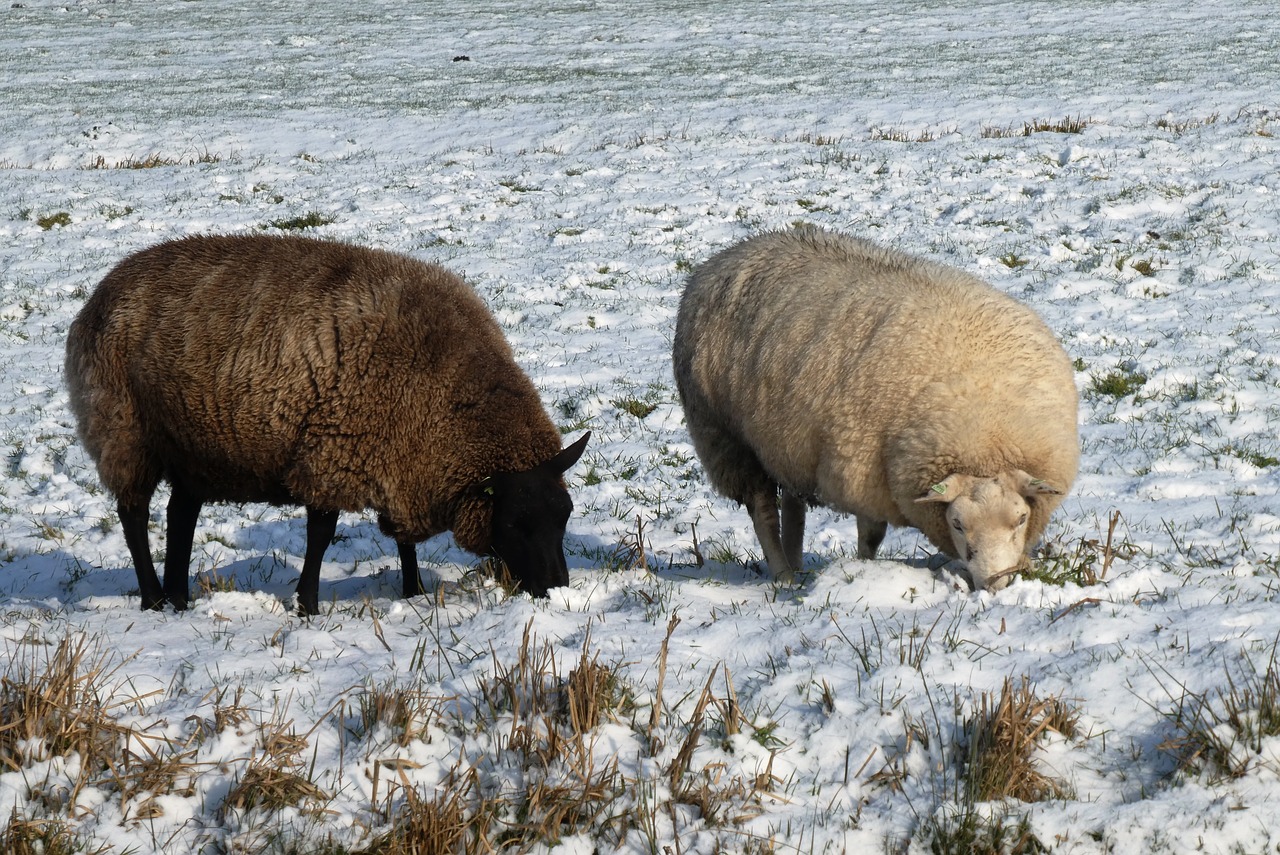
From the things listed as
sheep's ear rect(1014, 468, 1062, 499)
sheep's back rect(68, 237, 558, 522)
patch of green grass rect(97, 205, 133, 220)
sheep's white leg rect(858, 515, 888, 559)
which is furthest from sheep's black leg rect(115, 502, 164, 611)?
patch of green grass rect(97, 205, 133, 220)

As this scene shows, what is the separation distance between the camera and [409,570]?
6109mm

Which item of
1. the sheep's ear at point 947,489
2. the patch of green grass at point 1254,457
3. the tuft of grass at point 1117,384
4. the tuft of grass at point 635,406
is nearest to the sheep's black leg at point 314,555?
the sheep's ear at point 947,489

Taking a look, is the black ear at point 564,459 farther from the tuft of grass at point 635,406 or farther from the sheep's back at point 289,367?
the tuft of grass at point 635,406

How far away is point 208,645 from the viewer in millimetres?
4445

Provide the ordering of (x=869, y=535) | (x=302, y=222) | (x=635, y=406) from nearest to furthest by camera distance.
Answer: (x=869, y=535) < (x=635, y=406) < (x=302, y=222)

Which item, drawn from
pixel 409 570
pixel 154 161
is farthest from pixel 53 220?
pixel 409 570

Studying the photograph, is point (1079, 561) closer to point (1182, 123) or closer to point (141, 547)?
point (141, 547)

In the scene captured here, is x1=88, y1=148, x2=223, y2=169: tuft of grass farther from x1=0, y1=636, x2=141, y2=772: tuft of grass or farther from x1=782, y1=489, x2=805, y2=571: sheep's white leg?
x1=0, y1=636, x2=141, y2=772: tuft of grass

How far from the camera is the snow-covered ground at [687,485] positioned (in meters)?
3.40

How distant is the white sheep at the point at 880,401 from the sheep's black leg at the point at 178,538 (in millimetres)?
2861

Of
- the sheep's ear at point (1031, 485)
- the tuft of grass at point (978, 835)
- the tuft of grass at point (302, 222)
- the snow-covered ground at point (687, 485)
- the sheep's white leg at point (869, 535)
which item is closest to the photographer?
the tuft of grass at point (978, 835)

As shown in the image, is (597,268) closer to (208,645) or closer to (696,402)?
(696,402)

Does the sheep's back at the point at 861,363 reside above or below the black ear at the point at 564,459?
above

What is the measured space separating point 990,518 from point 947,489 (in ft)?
0.71
